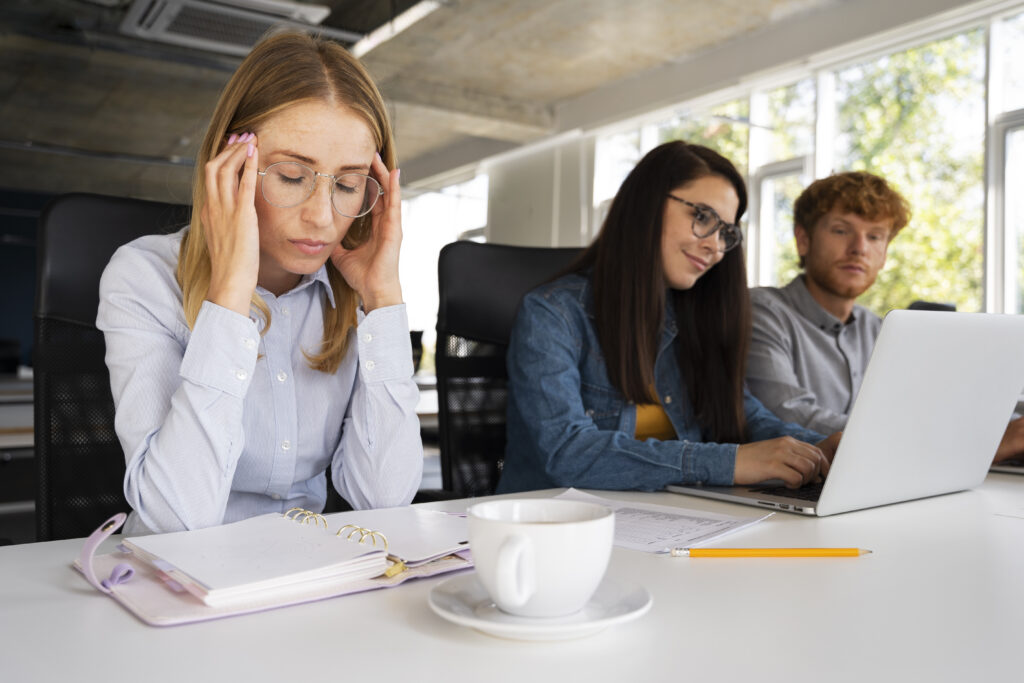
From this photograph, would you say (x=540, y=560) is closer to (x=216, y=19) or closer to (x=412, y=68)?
(x=216, y=19)

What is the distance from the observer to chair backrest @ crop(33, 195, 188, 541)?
1.29 metres

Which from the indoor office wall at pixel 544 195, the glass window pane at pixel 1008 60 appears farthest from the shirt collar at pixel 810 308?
the indoor office wall at pixel 544 195

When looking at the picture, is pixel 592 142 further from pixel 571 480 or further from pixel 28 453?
pixel 571 480

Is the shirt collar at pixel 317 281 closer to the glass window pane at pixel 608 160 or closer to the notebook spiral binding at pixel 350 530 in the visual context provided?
the notebook spiral binding at pixel 350 530

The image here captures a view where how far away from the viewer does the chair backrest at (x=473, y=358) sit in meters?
1.83

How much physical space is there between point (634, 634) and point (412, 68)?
758cm

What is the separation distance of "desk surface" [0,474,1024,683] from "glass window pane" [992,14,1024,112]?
522 centimetres

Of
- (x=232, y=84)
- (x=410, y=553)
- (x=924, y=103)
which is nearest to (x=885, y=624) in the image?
(x=410, y=553)

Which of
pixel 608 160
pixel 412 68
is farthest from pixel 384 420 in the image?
pixel 608 160

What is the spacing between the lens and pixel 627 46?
7.04 m

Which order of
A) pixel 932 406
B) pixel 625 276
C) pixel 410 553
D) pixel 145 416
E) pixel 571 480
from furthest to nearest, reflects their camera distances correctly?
pixel 625 276, pixel 571 480, pixel 932 406, pixel 145 416, pixel 410 553

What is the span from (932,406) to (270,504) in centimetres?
90

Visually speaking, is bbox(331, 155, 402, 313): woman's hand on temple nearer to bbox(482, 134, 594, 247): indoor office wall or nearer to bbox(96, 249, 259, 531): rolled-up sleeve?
bbox(96, 249, 259, 531): rolled-up sleeve

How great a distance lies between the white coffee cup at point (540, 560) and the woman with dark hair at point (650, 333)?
2.74ft
